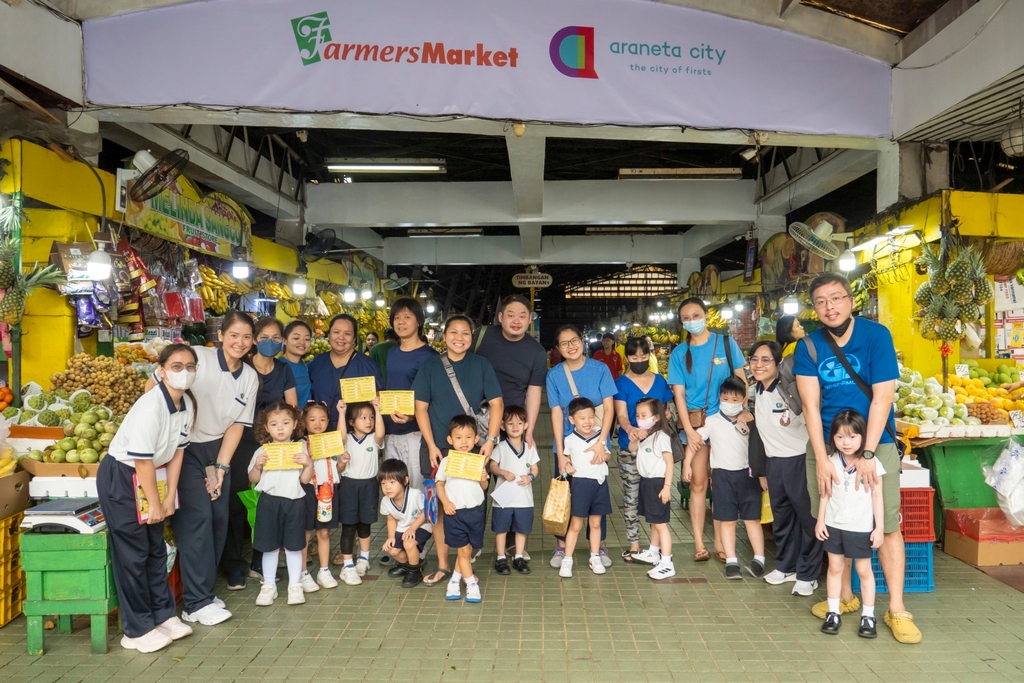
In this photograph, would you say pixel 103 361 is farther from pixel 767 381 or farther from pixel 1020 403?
pixel 1020 403

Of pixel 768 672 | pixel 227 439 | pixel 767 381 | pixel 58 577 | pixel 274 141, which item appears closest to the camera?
pixel 768 672

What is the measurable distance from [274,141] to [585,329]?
33030 millimetres

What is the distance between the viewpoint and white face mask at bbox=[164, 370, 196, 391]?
10.5 ft

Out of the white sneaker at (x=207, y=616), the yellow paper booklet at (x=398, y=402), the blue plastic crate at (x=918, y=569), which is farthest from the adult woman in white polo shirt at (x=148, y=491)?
the blue plastic crate at (x=918, y=569)

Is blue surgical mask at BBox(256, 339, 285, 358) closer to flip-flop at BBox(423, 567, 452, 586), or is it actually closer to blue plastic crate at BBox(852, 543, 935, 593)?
flip-flop at BBox(423, 567, 452, 586)

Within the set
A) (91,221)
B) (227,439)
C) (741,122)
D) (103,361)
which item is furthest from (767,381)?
(91,221)

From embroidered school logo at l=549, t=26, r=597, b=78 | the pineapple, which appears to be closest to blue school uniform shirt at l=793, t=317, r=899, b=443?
embroidered school logo at l=549, t=26, r=597, b=78

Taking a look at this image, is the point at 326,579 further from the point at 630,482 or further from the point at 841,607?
the point at 841,607

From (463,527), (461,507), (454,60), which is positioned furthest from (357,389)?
(454,60)

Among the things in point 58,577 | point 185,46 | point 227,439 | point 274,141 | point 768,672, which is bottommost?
point 768,672

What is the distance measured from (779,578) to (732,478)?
715 millimetres

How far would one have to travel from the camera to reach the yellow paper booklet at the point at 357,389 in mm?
4109

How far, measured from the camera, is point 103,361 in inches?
185

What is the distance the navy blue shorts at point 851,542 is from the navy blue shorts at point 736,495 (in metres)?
0.84
